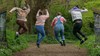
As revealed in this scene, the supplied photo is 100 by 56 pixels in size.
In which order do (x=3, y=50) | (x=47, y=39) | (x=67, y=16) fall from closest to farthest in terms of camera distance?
(x=3, y=50)
(x=47, y=39)
(x=67, y=16)

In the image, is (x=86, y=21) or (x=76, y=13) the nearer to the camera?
(x=76, y=13)

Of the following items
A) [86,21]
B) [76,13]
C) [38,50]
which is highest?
[76,13]

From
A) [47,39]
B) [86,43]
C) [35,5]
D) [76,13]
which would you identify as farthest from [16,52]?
[35,5]

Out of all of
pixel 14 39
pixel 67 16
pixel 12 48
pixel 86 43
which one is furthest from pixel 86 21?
pixel 12 48

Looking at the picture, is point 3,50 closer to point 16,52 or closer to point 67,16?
point 16,52

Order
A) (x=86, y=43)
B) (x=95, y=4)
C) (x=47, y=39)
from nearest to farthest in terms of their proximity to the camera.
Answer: (x=86, y=43) < (x=47, y=39) < (x=95, y=4)

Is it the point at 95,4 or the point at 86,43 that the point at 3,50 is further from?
the point at 95,4

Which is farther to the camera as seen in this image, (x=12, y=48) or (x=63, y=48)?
(x=63, y=48)

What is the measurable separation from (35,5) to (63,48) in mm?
7254

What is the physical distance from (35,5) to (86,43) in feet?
20.3

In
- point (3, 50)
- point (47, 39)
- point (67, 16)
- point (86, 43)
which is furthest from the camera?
point (67, 16)

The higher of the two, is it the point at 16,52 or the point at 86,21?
the point at 16,52

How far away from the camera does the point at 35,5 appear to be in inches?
910

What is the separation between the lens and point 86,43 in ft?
58.9
